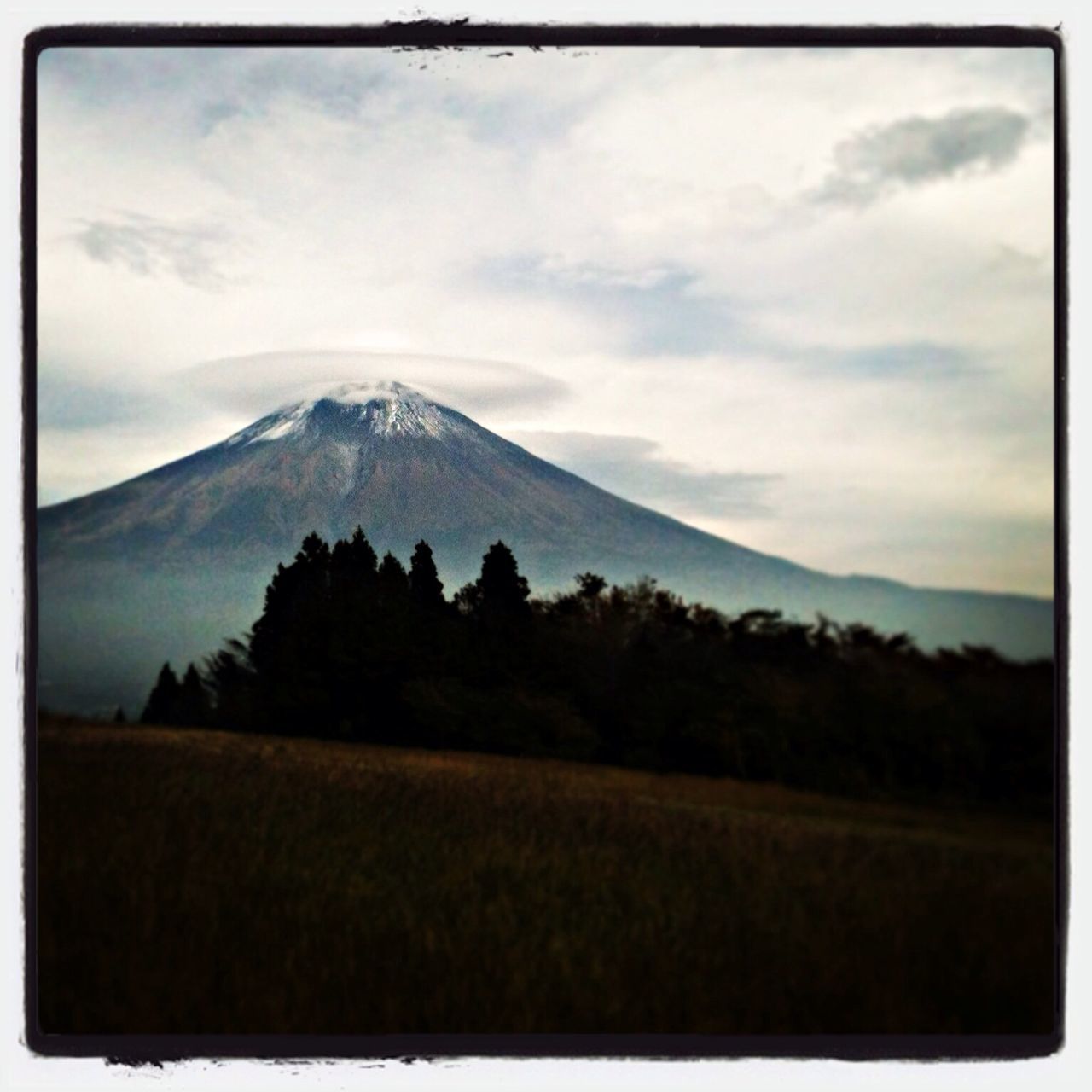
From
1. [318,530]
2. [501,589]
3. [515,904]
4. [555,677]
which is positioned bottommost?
[515,904]

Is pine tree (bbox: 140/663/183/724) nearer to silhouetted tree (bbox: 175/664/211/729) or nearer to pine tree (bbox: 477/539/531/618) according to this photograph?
silhouetted tree (bbox: 175/664/211/729)

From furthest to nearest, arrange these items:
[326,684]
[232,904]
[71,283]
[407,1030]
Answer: [326,684], [71,283], [232,904], [407,1030]

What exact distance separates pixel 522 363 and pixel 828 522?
1381mm

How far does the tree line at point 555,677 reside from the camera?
372 cm

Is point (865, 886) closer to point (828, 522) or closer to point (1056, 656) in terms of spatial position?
point (1056, 656)

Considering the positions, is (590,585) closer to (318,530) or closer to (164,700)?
(318,530)

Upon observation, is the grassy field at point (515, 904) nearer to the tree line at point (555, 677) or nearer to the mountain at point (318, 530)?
the tree line at point (555, 677)

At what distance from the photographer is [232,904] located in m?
3.51

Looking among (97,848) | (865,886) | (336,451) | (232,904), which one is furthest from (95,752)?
(865,886)

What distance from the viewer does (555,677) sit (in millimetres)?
3939

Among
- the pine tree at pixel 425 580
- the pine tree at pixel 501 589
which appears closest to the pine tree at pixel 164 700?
the pine tree at pixel 425 580

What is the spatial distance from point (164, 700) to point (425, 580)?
1.20 meters

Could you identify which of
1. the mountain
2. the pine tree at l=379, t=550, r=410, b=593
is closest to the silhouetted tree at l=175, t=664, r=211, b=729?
the mountain

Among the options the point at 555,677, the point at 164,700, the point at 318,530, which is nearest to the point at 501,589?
the point at 555,677
